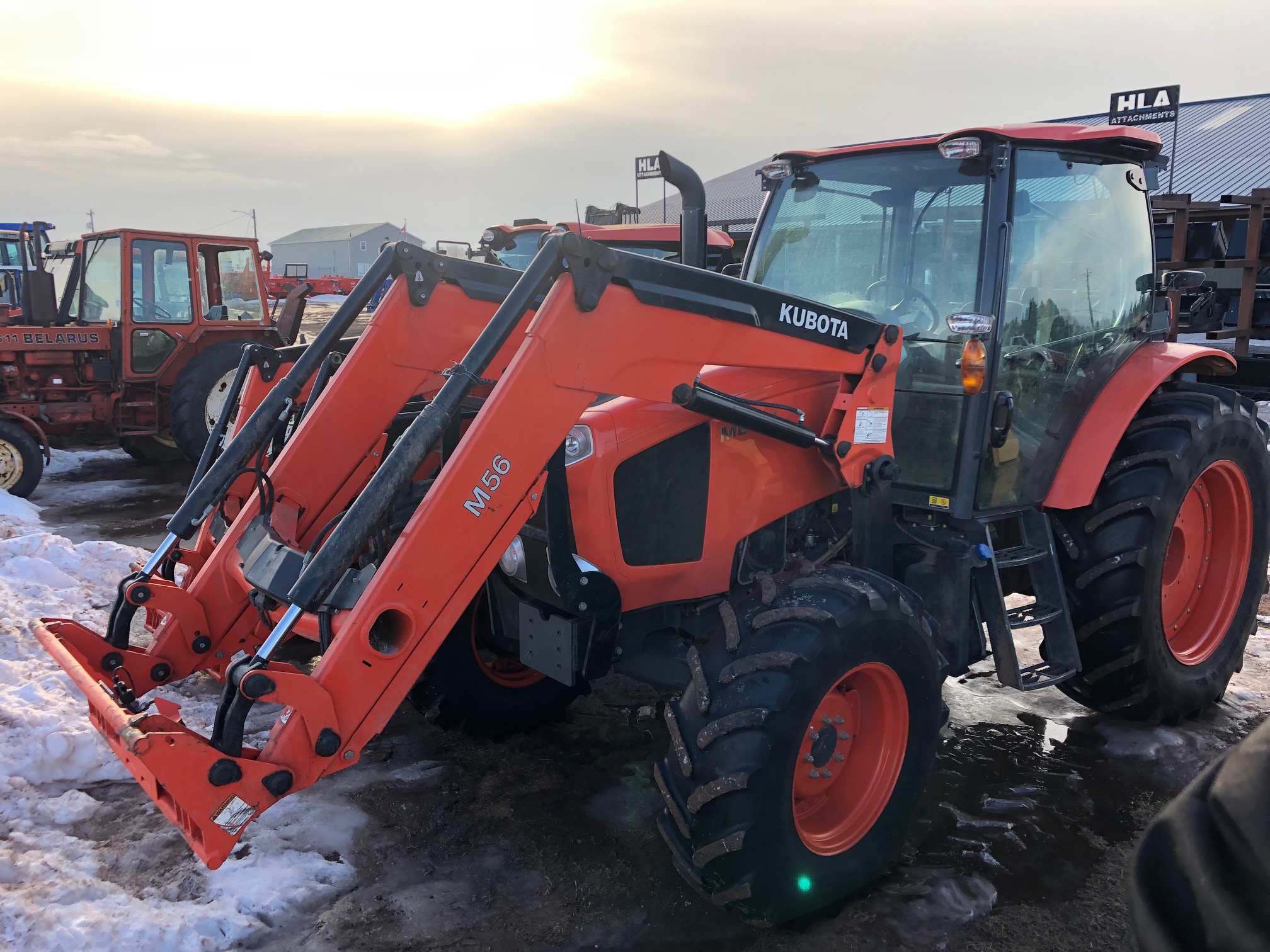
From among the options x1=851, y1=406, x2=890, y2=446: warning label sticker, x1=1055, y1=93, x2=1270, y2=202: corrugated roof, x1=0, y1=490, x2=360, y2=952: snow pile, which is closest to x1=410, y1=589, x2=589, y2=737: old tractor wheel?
x1=0, y1=490, x2=360, y2=952: snow pile

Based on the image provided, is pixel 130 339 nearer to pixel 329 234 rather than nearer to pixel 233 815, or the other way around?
pixel 233 815

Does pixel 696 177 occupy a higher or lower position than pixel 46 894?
higher

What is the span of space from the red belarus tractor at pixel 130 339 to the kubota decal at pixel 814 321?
7.94m

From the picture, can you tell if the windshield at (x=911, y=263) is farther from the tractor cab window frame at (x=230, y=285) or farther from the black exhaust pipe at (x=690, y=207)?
the tractor cab window frame at (x=230, y=285)

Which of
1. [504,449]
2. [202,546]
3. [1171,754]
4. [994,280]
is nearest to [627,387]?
[504,449]

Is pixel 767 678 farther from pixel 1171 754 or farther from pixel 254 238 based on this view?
pixel 254 238

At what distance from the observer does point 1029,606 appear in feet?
12.5

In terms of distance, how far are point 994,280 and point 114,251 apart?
9.28 meters

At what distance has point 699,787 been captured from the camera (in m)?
2.57

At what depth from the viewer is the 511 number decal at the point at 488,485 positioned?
252 centimetres

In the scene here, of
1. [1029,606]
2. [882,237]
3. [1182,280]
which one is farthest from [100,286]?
[1182,280]

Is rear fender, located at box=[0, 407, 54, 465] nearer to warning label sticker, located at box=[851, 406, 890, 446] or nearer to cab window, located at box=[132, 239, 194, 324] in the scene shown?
cab window, located at box=[132, 239, 194, 324]

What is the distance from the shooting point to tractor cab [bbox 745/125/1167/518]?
3420mm

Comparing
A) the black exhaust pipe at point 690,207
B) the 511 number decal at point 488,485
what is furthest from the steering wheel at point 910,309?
the 511 number decal at point 488,485
